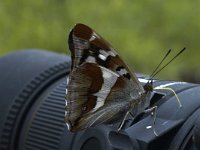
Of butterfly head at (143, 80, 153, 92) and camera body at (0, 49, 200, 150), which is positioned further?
butterfly head at (143, 80, 153, 92)

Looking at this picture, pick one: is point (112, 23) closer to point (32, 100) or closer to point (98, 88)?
point (32, 100)

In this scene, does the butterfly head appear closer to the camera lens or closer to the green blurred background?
the camera lens

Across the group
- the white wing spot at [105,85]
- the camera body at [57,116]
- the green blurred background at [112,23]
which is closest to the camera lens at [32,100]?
the camera body at [57,116]

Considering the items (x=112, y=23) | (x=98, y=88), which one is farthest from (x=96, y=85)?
(x=112, y=23)

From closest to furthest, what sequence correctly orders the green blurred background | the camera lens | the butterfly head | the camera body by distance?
the camera body
the butterfly head
the camera lens
the green blurred background

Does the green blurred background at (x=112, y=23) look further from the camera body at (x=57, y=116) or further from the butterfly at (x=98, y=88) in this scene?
the butterfly at (x=98, y=88)

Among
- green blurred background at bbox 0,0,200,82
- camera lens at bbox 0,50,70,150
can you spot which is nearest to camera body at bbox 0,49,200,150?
camera lens at bbox 0,50,70,150

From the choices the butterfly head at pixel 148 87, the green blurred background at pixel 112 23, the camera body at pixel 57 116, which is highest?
the green blurred background at pixel 112 23

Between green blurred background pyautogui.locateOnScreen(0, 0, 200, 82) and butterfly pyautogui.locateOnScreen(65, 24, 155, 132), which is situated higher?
green blurred background pyautogui.locateOnScreen(0, 0, 200, 82)
